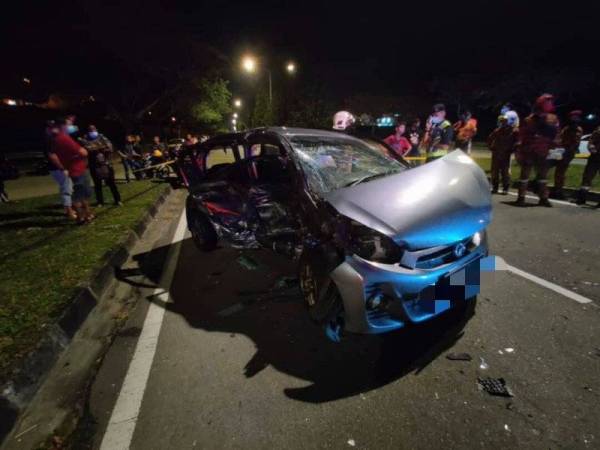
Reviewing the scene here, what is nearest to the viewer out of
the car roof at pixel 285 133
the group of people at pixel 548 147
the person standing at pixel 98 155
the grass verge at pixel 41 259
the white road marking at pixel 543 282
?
the grass verge at pixel 41 259

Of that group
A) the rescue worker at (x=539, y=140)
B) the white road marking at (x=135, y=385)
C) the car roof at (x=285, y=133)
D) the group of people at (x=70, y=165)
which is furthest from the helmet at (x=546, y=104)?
the group of people at (x=70, y=165)

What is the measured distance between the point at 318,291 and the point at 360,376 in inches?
27.5

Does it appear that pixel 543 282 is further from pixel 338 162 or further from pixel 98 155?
pixel 98 155

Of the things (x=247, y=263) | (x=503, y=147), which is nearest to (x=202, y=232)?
(x=247, y=263)

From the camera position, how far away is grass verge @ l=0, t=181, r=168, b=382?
2.87m

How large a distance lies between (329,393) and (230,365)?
0.80 m

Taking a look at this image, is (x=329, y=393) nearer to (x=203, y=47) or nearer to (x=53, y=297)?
(x=53, y=297)

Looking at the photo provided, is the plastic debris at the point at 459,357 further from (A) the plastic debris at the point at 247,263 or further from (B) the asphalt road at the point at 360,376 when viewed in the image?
(A) the plastic debris at the point at 247,263

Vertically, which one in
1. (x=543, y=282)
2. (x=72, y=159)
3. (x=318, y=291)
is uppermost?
(x=72, y=159)

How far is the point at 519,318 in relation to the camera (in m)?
2.76

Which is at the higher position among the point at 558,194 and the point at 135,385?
the point at 558,194

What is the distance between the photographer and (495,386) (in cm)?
212

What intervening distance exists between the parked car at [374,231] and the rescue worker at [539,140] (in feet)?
14.0

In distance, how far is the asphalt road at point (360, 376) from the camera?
1.86 m
